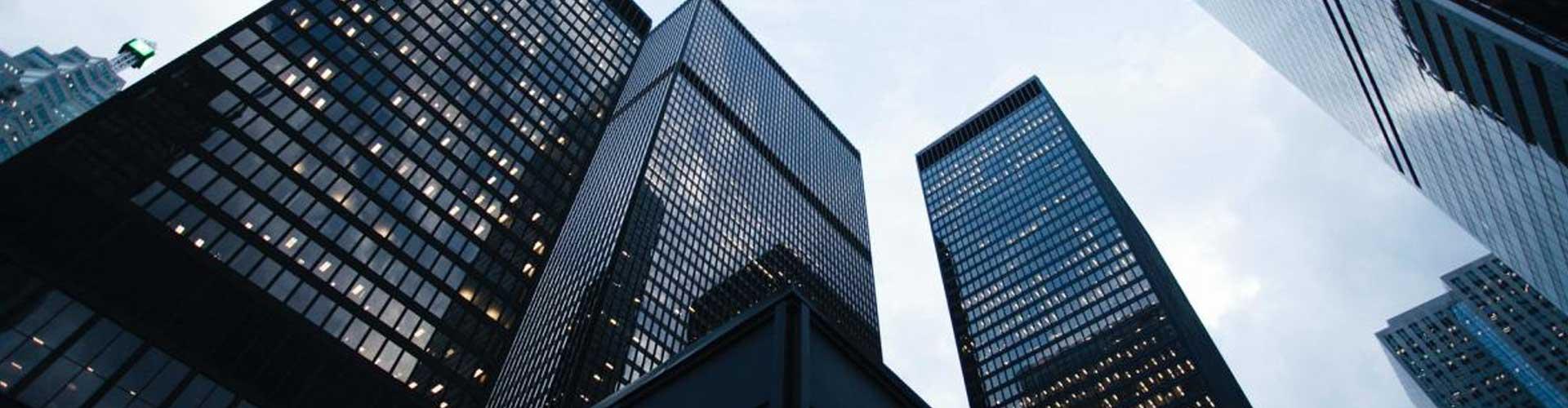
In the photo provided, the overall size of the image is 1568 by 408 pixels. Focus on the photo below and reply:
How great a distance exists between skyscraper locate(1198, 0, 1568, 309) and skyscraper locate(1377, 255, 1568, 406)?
108583mm

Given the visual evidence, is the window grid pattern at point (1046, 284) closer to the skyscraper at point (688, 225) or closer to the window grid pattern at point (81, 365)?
the skyscraper at point (688, 225)

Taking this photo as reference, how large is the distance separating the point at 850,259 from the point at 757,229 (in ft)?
120

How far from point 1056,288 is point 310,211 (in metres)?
120

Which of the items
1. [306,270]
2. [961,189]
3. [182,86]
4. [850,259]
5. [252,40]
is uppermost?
[961,189]

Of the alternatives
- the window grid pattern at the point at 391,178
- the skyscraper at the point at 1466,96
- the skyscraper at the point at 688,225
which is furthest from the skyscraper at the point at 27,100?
the skyscraper at the point at 1466,96

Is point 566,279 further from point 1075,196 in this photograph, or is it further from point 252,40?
point 1075,196

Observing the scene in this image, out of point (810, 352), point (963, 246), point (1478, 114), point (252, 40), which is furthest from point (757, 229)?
point (810, 352)

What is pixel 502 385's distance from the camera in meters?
93.4

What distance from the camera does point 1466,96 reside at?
40.7m

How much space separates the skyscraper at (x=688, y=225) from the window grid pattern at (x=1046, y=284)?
20.8m

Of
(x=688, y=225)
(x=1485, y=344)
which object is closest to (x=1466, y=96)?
(x=688, y=225)

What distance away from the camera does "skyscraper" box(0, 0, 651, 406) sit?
4394cm

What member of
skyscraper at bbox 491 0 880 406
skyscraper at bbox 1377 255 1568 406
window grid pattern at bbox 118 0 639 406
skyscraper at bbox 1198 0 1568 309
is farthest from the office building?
skyscraper at bbox 1377 255 1568 406

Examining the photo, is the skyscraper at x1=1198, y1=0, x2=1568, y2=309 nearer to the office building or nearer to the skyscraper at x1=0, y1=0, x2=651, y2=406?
the office building
